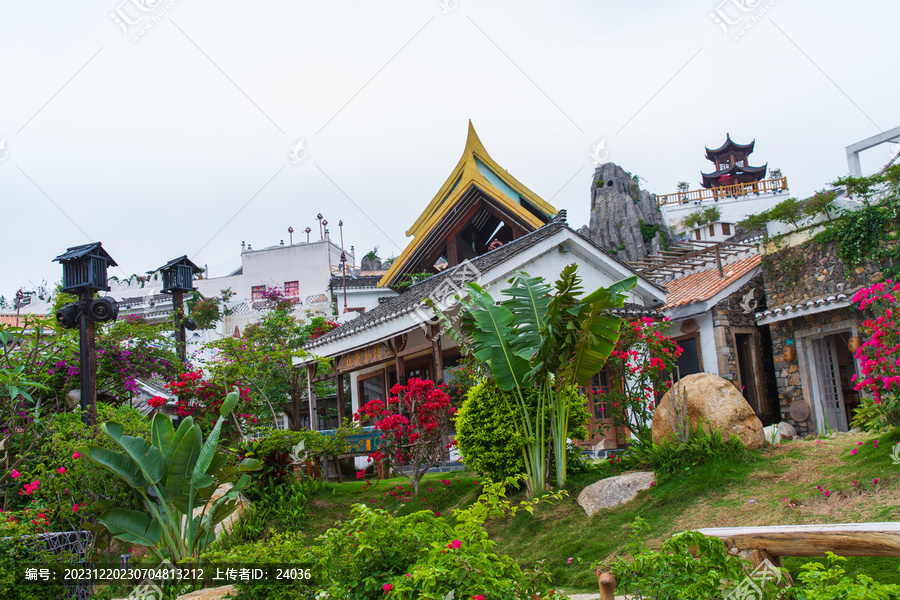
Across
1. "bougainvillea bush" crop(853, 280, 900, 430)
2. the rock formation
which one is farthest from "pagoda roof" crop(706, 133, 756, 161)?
"bougainvillea bush" crop(853, 280, 900, 430)

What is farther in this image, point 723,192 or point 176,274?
point 723,192

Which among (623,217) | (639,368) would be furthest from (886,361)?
(623,217)

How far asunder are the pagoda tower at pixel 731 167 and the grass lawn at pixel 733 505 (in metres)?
44.8

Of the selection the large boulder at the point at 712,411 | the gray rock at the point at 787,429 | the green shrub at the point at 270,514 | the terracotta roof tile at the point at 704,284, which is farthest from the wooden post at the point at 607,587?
the terracotta roof tile at the point at 704,284

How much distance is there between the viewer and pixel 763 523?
234 inches

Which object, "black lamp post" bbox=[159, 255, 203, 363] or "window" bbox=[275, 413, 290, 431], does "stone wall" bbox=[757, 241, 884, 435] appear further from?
"black lamp post" bbox=[159, 255, 203, 363]

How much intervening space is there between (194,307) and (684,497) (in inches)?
1045

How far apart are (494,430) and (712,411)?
2649 millimetres

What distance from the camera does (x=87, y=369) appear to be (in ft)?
29.6

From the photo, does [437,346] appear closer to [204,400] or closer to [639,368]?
[204,400]

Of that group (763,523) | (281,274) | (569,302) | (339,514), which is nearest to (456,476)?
(339,514)

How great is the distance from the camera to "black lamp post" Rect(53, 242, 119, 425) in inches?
354

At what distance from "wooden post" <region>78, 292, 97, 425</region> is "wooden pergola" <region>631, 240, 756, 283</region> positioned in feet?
40.9

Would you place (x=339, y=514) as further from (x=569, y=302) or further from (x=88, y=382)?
(x=569, y=302)
